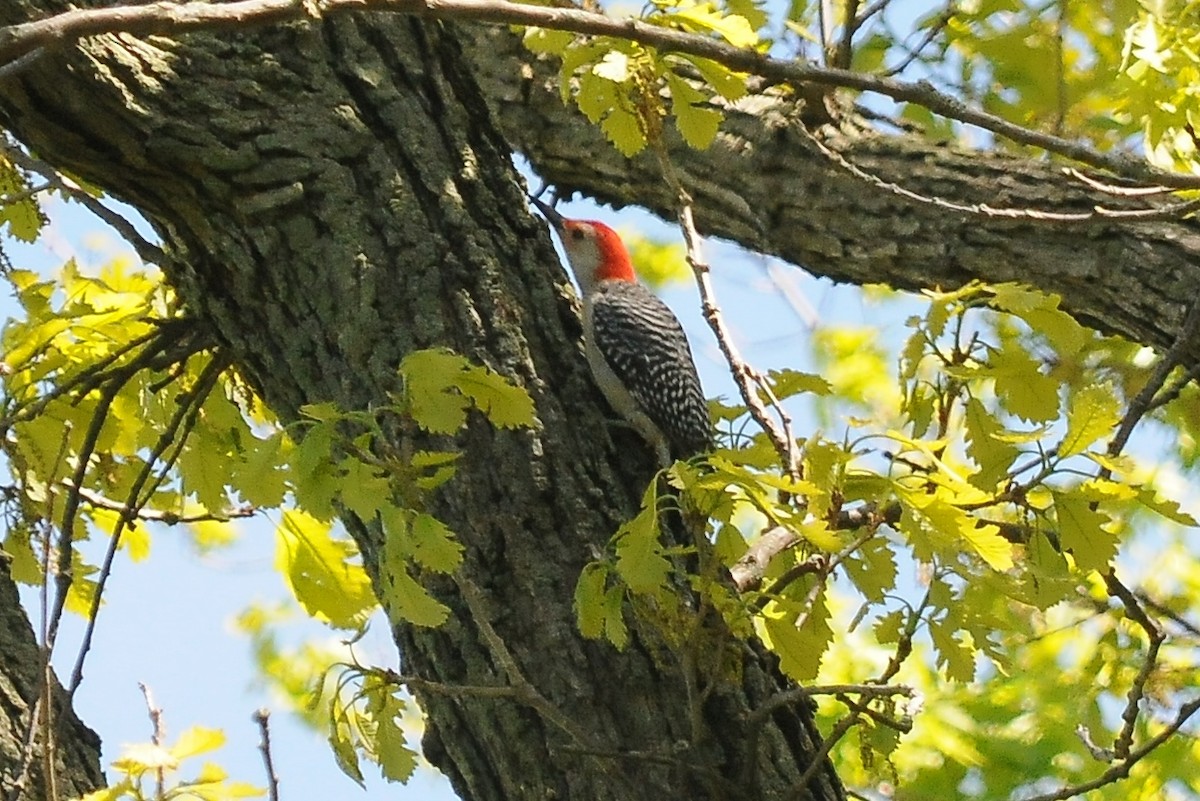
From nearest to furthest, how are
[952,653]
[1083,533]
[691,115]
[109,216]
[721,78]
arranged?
[1083,533] < [952,653] < [721,78] < [691,115] < [109,216]

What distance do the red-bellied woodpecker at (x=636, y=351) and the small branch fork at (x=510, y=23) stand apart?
0.80m

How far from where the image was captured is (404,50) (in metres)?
2.57

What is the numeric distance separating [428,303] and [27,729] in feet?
3.94

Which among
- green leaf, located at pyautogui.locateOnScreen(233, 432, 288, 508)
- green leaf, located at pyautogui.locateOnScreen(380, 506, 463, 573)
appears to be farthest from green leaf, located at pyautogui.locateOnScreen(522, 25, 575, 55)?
green leaf, located at pyautogui.locateOnScreen(380, 506, 463, 573)

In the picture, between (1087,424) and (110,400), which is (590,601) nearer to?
(1087,424)

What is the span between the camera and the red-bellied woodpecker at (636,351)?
9.21 ft

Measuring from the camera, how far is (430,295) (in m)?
2.38

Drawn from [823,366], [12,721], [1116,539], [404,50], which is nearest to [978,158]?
[404,50]

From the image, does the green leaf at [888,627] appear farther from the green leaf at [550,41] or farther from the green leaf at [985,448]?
the green leaf at [550,41]

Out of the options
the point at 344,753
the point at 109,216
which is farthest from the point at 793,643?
the point at 109,216

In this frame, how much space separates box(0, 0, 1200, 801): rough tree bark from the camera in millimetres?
2166

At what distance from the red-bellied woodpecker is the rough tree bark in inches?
9.7

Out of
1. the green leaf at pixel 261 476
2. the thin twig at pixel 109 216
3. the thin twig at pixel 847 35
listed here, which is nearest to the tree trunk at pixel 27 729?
the thin twig at pixel 109 216

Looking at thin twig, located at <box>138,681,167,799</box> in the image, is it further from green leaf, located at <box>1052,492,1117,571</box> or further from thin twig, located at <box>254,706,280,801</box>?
green leaf, located at <box>1052,492,1117,571</box>
